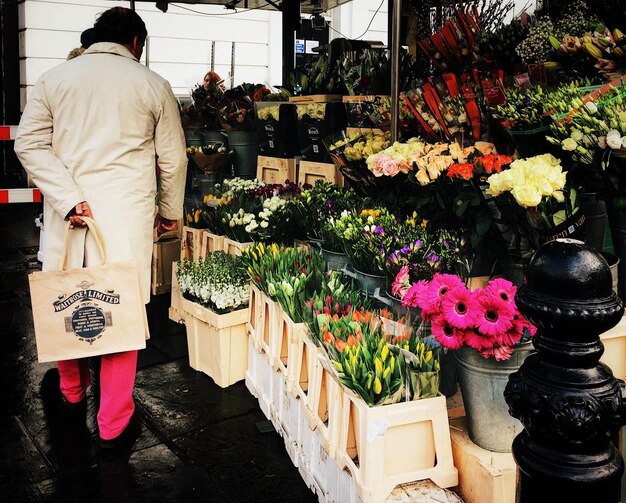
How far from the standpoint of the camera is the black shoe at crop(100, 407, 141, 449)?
331 centimetres

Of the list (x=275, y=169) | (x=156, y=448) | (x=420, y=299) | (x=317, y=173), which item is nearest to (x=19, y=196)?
(x=275, y=169)

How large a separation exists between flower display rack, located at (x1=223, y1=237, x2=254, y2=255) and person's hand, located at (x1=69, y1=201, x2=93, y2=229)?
1.40 meters

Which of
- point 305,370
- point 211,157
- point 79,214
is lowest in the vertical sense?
point 305,370

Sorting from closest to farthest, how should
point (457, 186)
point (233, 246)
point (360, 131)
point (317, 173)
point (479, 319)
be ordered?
point (479, 319) → point (457, 186) → point (360, 131) → point (233, 246) → point (317, 173)

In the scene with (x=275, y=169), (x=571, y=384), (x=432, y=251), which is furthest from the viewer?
(x=275, y=169)

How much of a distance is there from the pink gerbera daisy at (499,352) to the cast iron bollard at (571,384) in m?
1.02

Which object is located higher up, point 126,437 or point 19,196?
point 19,196

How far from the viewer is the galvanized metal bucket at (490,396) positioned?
2406 mm

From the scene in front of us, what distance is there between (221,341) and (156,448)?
0.78 m

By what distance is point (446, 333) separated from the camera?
2.42m

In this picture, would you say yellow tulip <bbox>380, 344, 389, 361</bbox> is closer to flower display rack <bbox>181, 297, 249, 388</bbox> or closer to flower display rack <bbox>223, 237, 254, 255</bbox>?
flower display rack <bbox>181, 297, 249, 388</bbox>

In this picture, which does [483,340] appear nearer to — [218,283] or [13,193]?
[218,283]

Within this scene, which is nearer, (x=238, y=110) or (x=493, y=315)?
(x=493, y=315)

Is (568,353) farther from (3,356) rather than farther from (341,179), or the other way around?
(3,356)
